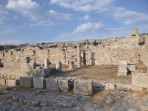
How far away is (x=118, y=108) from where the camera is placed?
390 inches

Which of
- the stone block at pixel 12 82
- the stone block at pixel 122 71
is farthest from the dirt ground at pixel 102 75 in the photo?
the stone block at pixel 12 82

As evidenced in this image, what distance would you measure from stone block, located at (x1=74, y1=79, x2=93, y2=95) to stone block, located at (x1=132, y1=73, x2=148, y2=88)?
Result: 2.26m

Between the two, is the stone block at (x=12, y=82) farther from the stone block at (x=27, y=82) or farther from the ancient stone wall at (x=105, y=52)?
the ancient stone wall at (x=105, y=52)

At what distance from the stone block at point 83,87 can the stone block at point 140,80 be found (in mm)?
2261

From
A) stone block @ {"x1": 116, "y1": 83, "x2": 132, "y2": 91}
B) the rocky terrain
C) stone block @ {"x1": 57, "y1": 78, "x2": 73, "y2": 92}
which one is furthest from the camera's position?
stone block @ {"x1": 57, "y1": 78, "x2": 73, "y2": 92}

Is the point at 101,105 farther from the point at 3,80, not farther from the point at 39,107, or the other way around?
the point at 3,80

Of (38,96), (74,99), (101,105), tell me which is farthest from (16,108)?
(101,105)

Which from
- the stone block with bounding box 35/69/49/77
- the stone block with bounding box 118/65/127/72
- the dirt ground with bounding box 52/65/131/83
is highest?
the stone block with bounding box 118/65/127/72

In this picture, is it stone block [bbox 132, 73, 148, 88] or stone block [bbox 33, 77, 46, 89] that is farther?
stone block [bbox 33, 77, 46, 89]

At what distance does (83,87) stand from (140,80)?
296 cm

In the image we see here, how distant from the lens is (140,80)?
11766 mm

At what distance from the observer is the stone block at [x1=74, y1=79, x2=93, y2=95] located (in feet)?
40.5

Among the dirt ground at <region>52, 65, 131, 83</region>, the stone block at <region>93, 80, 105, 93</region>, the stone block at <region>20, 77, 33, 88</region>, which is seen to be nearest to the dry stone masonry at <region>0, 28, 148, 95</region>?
the stone block at <region>20, 77, 33, 88</region>

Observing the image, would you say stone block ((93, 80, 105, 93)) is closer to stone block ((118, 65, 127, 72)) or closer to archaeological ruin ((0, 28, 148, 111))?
archaeological ruin ((0, 28, 148, 111))
